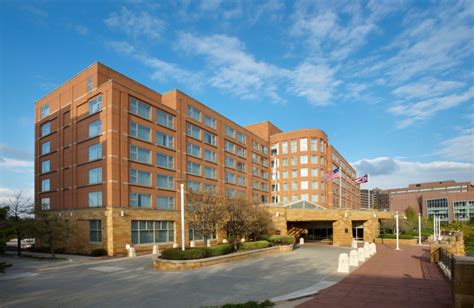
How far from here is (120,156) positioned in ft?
111

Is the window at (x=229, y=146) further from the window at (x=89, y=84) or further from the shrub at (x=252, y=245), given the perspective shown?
the shrub at (x=252, y=245)

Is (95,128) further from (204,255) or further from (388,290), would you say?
(388,290)

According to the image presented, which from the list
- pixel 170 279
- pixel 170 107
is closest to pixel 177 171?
pixel 170 107

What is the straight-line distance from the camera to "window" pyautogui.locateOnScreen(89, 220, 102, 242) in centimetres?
3306

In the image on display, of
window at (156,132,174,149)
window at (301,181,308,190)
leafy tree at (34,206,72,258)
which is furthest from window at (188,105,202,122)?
window at (301,181,308,190)

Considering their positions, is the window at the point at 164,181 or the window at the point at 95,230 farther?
the window at the point at 164,181

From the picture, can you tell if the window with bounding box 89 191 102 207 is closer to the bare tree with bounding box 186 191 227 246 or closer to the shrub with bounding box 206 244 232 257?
the bare tree with bounding box 186 191 227 246

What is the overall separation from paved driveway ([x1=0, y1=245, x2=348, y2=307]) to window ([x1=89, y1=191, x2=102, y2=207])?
1072cm

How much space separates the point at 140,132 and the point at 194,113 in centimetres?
1123

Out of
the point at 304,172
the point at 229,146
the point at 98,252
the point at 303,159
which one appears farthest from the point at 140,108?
the point at 304,172

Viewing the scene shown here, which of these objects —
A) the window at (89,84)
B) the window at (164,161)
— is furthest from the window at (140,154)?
the window at (89,84)

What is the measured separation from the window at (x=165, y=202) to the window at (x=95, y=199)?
6460 millimetres

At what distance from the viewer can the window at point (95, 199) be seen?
33659mm

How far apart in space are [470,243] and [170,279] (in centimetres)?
2966
